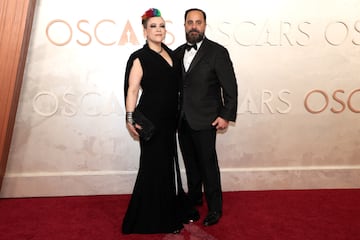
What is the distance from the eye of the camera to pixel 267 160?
3.91 meters

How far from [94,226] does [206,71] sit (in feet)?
5.01

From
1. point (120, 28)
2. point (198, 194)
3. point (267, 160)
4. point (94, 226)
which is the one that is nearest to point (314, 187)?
point (267, 160)

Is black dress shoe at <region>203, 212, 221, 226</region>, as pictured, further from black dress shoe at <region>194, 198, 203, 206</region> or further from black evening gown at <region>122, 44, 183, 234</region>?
black dress shoe at <region>194, 198, 203, 206</region>

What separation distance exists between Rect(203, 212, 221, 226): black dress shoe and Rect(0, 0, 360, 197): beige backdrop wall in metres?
0.83

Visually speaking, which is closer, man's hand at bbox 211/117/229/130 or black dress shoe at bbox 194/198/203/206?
man's hand at bbox 211/117/229/130

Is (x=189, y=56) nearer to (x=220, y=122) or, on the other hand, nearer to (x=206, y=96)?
(x=206, y=96)

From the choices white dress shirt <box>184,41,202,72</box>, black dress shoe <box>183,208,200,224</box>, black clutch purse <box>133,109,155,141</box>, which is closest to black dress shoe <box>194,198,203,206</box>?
black dress shoe <box>183,208,200,224</box>

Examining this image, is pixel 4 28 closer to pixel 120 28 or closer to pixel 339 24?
pixel 120 28

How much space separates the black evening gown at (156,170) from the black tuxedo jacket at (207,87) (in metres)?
0.17

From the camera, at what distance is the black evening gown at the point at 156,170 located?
9.21 feet

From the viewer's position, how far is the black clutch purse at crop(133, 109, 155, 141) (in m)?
2.75

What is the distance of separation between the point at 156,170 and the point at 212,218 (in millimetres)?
634

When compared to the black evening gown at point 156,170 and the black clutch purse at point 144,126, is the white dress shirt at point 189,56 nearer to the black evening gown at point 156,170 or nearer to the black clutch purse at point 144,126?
the black evening gown at point 156,170

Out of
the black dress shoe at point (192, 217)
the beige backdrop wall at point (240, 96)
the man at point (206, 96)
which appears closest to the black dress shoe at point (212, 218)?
the man at point (206, 96)
